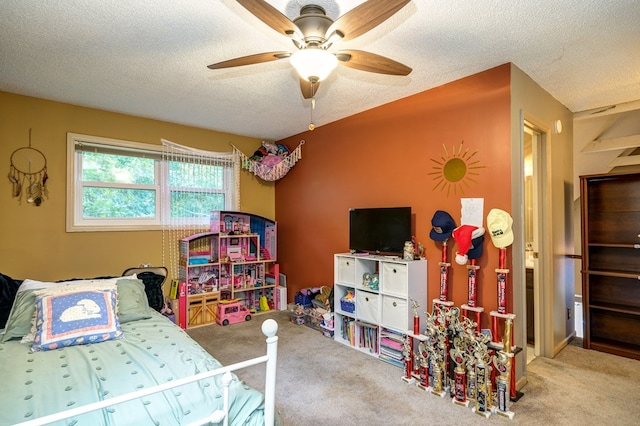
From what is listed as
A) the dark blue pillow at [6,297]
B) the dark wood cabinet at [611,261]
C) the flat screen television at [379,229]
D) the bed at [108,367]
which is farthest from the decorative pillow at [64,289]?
the dark wood cabinet at [611,261]

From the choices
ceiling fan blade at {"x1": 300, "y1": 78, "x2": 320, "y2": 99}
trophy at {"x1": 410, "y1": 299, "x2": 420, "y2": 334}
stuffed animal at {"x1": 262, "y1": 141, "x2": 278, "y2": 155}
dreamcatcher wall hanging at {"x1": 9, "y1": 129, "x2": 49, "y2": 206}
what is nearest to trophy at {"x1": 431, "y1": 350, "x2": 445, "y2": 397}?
trophy at {"x1": 410, "y1": 299, "x2": 420, "y2": 334}

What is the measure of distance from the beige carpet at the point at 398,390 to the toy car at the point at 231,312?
0.60 meters

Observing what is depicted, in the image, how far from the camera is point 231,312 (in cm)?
399

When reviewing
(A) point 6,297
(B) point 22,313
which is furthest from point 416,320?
(A) point 6,297

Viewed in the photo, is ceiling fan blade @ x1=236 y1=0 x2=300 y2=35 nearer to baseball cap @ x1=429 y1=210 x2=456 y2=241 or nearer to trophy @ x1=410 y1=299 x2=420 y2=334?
baseball cap @ x1=429 y1=210 x2=456 y2=241

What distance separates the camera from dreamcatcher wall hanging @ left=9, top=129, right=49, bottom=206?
10.2 feet

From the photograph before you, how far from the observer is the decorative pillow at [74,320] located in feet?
6.25

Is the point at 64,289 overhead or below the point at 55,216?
below

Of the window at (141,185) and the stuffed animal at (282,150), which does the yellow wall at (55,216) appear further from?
the stuffed animal at (282,150)

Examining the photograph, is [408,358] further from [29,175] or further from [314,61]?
[29,175]

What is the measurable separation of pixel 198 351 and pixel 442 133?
2.52 metres

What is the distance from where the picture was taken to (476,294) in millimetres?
2557

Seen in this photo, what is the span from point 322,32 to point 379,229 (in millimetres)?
1975

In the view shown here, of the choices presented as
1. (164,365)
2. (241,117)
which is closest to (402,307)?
(164,365)
